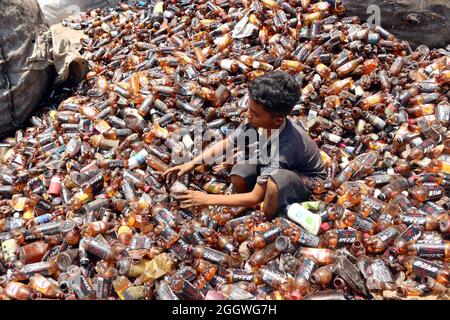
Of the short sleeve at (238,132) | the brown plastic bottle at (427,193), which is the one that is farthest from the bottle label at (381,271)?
the short sleeve at (238,132)

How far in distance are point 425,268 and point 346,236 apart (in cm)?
78

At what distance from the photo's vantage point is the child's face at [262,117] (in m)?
3.96

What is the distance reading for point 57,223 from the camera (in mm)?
4773

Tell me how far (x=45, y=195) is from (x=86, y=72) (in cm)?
348

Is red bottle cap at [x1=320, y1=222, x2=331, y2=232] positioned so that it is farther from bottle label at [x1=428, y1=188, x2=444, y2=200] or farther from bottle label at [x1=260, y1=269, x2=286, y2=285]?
bottle label at [x1=428, y1=188, x2=444, y2=200]

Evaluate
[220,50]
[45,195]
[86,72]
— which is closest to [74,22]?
[86,72]

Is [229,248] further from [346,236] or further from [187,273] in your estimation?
[346,236]

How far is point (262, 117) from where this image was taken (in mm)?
4020

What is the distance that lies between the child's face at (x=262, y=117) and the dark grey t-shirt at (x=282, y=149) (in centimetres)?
13

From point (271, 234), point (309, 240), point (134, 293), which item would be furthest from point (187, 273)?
point (309, 240)

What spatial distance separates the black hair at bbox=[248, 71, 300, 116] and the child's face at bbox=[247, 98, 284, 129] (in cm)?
6

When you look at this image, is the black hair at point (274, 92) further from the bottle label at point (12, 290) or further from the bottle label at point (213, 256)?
the bottle label at point (12, 290)

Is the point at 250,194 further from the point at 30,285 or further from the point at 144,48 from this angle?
the point at 144,48

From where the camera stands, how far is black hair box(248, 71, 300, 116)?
3.83 metres
